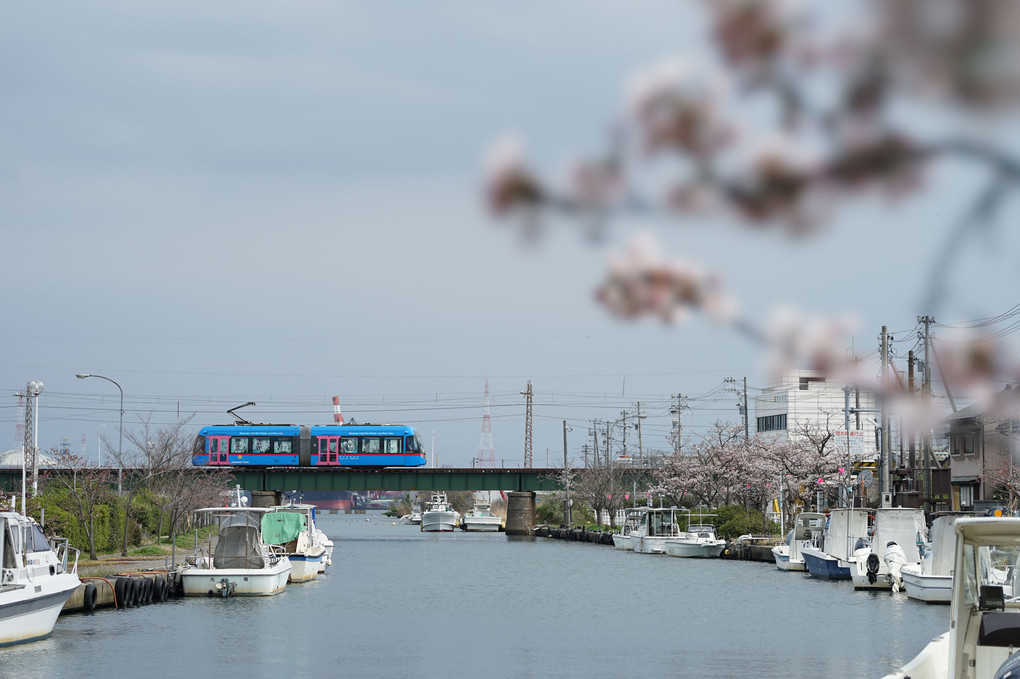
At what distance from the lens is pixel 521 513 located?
4193 inches

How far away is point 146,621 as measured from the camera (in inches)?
1195

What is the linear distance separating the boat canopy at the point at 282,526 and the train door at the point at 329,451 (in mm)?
28722

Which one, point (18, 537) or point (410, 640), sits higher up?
point (18, 537)

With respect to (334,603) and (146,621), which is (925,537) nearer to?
(334,603)

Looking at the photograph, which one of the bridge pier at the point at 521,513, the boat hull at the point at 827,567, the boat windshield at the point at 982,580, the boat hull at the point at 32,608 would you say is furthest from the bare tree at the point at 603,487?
the boat windshield at the point at 982,580

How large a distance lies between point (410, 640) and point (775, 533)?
4751 centimetres

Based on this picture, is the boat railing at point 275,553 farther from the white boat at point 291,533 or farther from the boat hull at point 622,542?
the boat hull at point 622,542

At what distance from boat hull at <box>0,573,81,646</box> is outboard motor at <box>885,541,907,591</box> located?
25.5 m

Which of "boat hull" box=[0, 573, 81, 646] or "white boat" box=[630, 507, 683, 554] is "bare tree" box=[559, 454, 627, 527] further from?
"boat hull" box=[0, 573, 81, 646]

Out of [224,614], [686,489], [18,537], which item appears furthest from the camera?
[686,489]

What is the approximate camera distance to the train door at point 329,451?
76.2 m

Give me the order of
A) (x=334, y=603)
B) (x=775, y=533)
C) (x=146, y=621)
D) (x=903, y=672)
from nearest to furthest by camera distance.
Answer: (x=903, y=672)
(x=146, y=621)
(x=334, y=603)
(x=775, y=533)

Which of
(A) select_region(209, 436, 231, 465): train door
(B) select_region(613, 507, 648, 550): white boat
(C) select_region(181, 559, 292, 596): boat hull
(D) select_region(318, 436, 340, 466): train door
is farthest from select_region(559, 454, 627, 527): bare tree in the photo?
Result: (C) select_region(181, 559, 292, 596): boat hull

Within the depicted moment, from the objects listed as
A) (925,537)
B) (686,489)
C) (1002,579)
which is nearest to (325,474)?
(686,489)
